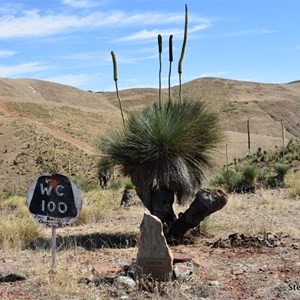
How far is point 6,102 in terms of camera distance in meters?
76.6

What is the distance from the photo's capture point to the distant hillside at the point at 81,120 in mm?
46719

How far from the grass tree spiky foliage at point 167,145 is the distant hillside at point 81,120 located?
0.55 metres

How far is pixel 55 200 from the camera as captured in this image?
762 cm

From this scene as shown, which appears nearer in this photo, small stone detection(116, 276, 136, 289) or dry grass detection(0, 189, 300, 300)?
dry grass detection(0, 189, 300, 300)

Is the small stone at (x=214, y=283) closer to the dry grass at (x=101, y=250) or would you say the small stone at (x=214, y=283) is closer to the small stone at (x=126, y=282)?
the dry grass at (x=101, y=250)

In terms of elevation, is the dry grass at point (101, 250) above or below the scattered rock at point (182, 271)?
below

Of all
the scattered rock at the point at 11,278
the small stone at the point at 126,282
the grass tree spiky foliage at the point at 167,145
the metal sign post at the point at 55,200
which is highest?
the grass tree spiky foliage at the point at 167,145

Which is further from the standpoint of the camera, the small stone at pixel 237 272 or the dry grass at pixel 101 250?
the small stone at pixel 237 272

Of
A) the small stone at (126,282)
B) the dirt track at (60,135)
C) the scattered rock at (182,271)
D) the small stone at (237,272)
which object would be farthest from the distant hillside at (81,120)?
the small stone at (126,282)

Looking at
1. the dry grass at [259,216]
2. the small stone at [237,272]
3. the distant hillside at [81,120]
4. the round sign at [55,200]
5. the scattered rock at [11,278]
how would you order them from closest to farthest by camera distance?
the scattered rock at [11,278], the small stone at [237,272], the round sign at [55,200], the dry grass at [259,216], the distant hillside at [81,120]

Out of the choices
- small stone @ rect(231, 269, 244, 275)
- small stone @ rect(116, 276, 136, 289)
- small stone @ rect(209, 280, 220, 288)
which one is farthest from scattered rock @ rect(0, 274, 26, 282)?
small stone @ rect(231, 269, 244, 275)

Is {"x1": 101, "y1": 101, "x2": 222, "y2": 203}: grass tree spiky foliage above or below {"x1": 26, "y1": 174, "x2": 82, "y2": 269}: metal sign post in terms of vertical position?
above

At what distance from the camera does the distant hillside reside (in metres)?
46.7

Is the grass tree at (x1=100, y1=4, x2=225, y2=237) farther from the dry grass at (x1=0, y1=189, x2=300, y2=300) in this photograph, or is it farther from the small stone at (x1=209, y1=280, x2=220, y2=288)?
the small stone at (x1=209, y1=280, x2=220, y2=288)
